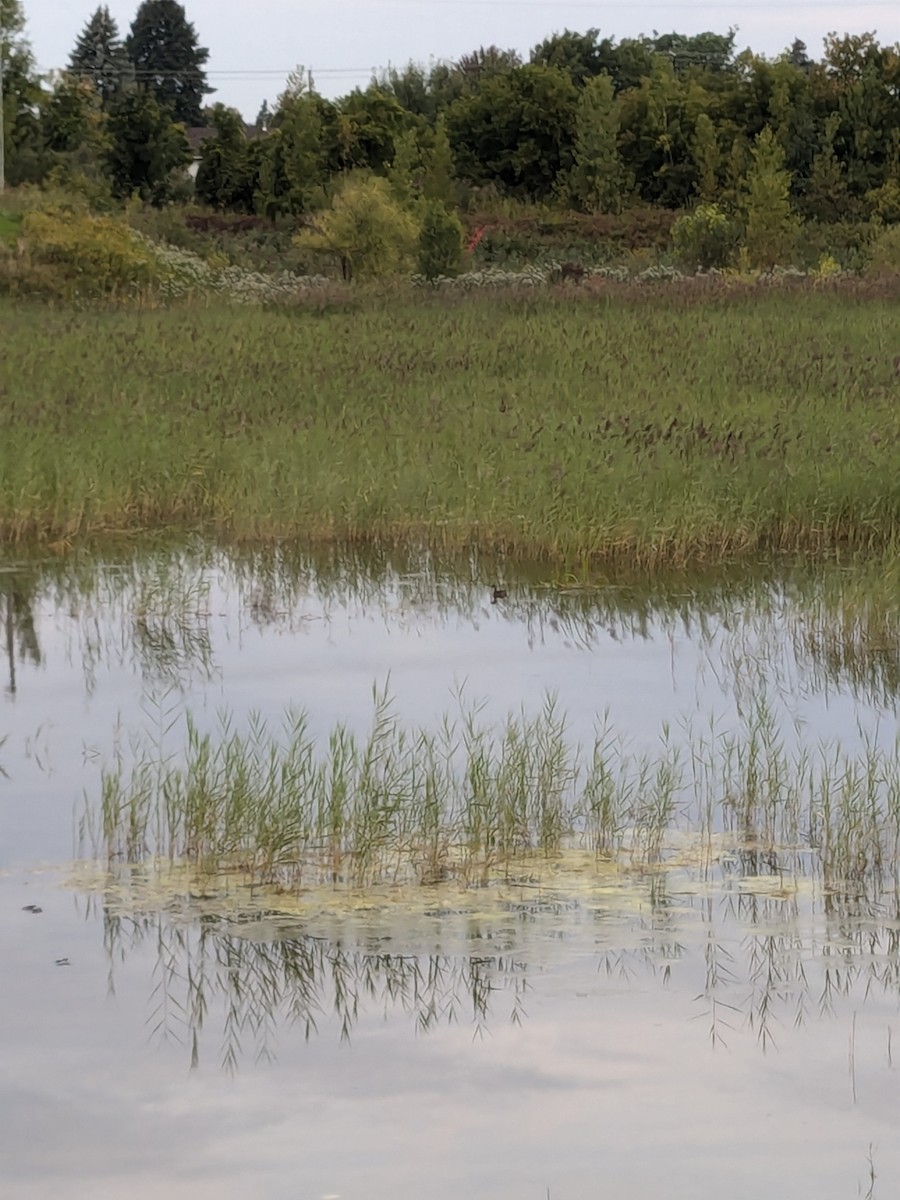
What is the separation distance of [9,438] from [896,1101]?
10597mm

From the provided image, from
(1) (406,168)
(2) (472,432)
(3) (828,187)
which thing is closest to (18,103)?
(1) (406,168)

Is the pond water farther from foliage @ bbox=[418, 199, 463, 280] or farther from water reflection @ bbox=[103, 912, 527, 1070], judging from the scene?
foliage @ bbox=[418, 199, 463, 280]

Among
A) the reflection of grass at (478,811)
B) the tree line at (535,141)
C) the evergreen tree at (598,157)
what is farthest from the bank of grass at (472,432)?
the evergreen tree at (598,157)

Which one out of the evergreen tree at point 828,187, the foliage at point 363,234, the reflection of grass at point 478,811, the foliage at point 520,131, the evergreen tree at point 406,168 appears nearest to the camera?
the reflection of grass at point 478,811

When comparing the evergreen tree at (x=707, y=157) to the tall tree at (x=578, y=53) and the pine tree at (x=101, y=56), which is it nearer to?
the tall tree at (x=578, y=53)

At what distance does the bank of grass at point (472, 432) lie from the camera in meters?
11.2

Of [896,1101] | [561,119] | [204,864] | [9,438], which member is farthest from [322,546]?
[561,119]

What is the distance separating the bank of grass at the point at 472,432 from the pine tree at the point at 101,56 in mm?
65145

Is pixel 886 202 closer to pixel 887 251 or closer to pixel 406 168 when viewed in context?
pixel 887 251

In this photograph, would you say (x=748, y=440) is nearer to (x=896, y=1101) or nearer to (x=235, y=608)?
(x=235, y=608)

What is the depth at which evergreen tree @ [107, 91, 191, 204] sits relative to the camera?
5122 cm

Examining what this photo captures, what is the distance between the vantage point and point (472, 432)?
13867mm

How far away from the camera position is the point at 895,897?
203 inches

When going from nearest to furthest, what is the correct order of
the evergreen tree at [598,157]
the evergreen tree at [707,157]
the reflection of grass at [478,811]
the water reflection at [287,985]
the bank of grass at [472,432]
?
the water reflection at [287,985]
the reflection of grass at [478,811]
the bank of grass at [472,432]
the evergreen tree at [707,157]
the evergreen tree at [598,157]
